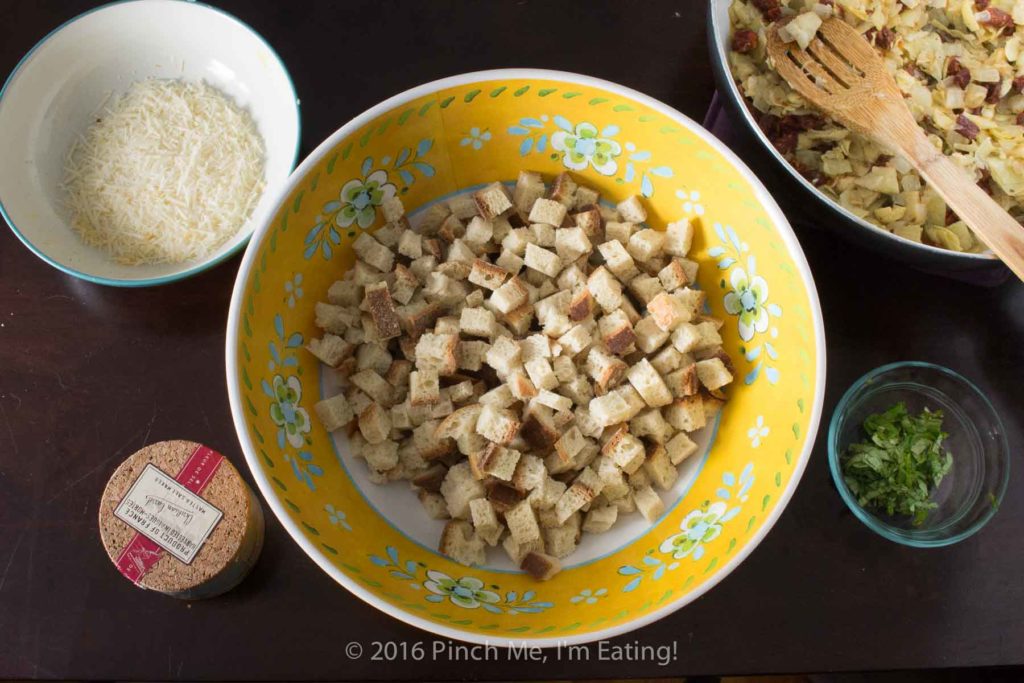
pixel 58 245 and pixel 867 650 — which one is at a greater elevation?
pixel 58 245

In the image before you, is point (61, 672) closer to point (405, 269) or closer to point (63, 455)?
point (63, 455)

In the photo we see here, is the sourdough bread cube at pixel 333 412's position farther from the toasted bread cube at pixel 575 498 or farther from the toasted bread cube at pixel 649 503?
the toasted bread cube at pixel 649 503

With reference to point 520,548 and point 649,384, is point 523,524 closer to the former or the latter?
point 520,548

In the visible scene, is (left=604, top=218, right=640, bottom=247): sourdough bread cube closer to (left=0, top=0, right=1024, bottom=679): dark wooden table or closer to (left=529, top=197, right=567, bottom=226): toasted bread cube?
(left=529, top=197, right=567, bottom=226): toasted bread cube

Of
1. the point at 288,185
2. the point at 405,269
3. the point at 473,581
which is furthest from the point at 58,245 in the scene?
the point at 473,581

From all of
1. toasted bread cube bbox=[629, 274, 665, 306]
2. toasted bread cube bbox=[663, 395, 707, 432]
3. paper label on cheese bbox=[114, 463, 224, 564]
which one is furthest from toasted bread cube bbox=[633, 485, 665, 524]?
paper label on cheese bbox=[114, 463, 224, 564]

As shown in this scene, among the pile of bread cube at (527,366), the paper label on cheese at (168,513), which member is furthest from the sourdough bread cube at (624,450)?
the paper label on cheese at (168,513)
